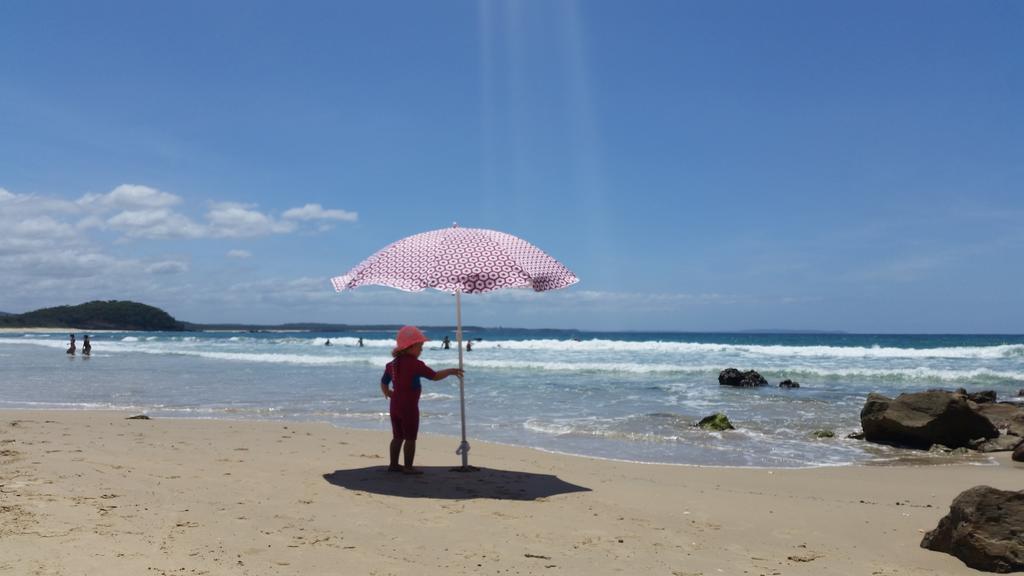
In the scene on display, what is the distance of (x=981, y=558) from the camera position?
4.81 meters

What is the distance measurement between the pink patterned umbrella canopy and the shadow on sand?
2007 millimetres

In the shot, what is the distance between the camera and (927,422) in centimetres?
1152

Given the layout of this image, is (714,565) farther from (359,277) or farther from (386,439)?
(386,439)

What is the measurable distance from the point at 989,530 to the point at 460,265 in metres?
4.95

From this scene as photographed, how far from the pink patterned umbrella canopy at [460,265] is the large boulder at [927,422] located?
7.28m

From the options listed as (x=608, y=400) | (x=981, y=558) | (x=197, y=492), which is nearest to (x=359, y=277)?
(x=197, y=492)

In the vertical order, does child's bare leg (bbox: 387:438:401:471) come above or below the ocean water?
above

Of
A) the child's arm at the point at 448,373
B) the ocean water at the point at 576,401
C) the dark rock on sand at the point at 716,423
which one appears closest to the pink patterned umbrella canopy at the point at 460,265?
the child's arm at the point at 448,373

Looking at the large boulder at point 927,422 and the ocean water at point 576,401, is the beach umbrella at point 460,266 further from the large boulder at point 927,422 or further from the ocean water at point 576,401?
the large boulder at point 927,422

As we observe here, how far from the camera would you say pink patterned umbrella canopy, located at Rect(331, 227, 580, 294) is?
281 inches

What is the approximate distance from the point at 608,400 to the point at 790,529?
463 inches

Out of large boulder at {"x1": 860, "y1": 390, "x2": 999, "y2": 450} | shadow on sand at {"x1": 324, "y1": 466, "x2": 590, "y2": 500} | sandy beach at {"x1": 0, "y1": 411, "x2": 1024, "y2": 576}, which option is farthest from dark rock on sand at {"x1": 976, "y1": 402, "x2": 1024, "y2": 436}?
shadow on sand at {"x1": 324, "y1": 466, "x2": 590, "y2": 500}

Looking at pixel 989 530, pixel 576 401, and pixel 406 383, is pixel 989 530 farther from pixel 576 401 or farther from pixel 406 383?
pixel 576 401

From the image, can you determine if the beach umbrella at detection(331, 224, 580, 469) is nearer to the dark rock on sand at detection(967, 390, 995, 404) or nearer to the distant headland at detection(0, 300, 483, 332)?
the dark rock on sand at detection(967, 390, 995, 404)
